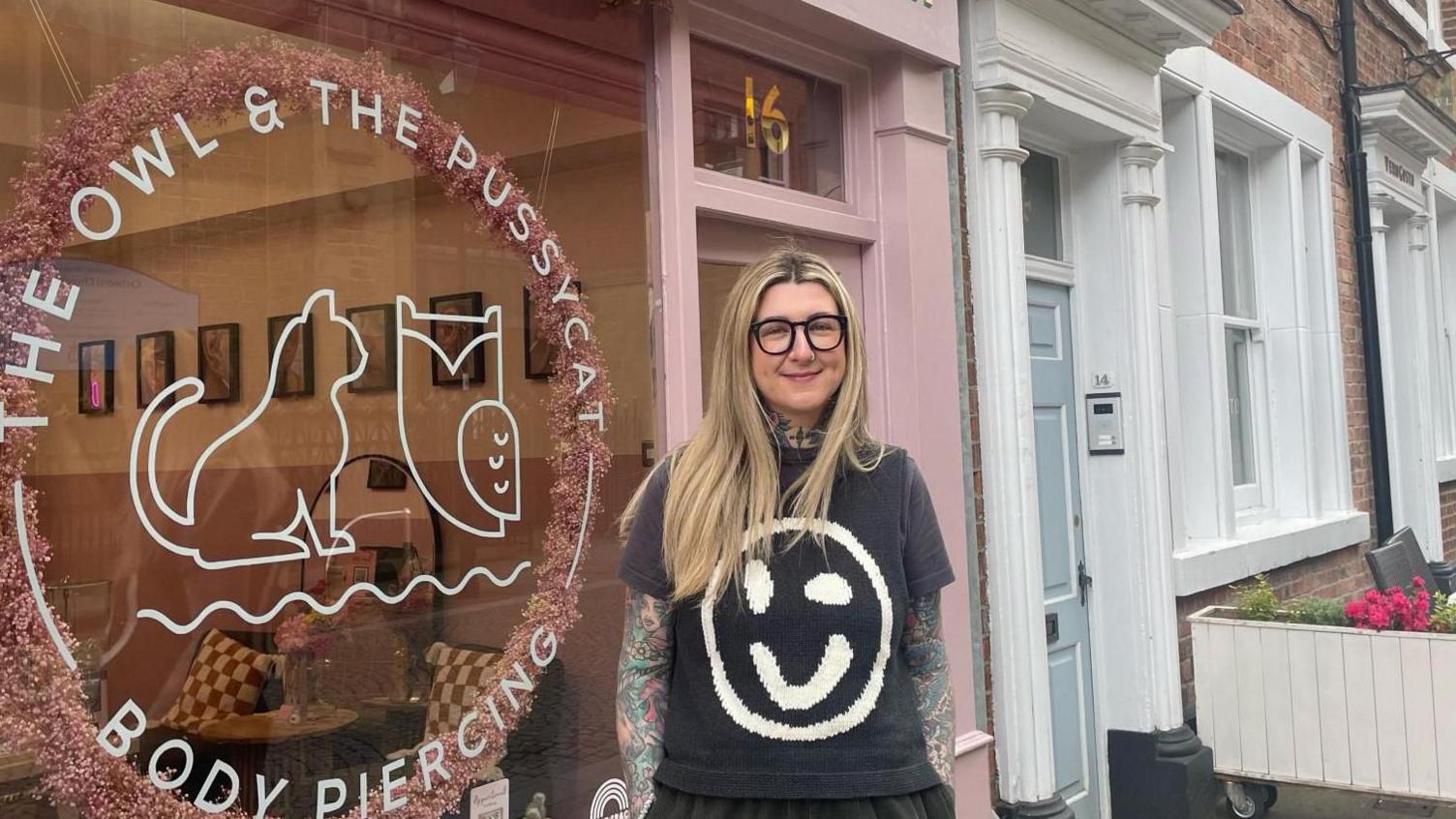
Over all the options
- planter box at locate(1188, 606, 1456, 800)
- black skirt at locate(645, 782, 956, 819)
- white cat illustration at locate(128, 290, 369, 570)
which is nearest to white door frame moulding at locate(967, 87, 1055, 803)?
planter box at locate(1188, 606, 1456, 800)

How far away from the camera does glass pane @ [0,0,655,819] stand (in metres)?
2.46

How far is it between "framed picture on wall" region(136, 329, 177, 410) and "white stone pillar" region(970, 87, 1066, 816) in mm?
3193

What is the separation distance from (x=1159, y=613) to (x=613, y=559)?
3216 mm

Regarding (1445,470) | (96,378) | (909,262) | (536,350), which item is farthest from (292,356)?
(1445,470)

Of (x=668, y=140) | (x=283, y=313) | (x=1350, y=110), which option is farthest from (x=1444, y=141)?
(x=283, y=313)

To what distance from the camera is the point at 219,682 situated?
261 centimetres

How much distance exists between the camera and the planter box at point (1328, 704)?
4.81 meters

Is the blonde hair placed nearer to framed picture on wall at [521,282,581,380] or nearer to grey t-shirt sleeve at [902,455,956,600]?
grey t-shirt sleeve at [902,455,956,600]

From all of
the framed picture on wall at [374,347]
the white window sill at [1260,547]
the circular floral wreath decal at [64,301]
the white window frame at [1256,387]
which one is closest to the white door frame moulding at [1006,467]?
the white window sill at [1260,547]

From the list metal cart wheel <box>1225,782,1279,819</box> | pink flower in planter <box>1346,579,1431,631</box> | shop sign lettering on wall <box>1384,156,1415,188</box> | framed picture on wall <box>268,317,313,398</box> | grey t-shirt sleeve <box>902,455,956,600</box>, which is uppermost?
shop sign lettering on wall <box>1384,156,1415,188</box>

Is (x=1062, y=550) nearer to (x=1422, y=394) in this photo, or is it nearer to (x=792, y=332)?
(x=792, y=332)

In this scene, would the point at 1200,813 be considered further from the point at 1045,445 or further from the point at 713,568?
the point at 713,568

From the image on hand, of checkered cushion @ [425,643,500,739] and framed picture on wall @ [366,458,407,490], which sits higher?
framed picture on wall @ [366,458,407,490]

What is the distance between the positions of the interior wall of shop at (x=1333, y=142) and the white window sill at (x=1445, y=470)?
2426 millimetres
